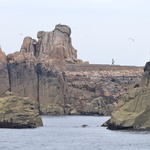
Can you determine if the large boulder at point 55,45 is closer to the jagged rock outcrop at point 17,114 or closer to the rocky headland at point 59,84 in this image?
the rocky headland at point 59,84

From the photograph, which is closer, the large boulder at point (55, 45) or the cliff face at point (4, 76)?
the cliff face at point (4, 76)

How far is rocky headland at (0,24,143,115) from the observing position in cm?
16850

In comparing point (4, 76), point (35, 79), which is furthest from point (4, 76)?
point (35, 79)

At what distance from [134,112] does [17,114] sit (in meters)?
13.9

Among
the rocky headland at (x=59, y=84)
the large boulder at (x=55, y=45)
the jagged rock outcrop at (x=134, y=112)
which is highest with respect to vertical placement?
the large boulder at (x=55, y=45)

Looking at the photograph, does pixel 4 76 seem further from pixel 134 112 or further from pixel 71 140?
pixel 71 140

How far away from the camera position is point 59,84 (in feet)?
572

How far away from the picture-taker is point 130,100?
8544 centimetres

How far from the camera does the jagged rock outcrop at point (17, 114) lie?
8769 centimetres

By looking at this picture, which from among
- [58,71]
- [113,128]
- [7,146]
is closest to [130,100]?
[113,128]

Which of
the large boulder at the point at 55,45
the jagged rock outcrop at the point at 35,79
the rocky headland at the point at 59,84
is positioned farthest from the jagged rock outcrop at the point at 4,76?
the large boulder at the point at 55,45

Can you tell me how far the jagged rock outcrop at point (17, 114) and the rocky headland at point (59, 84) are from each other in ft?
236

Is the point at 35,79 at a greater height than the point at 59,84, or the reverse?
the point at 35,79

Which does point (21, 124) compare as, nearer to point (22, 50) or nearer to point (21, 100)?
point (21, 100)
